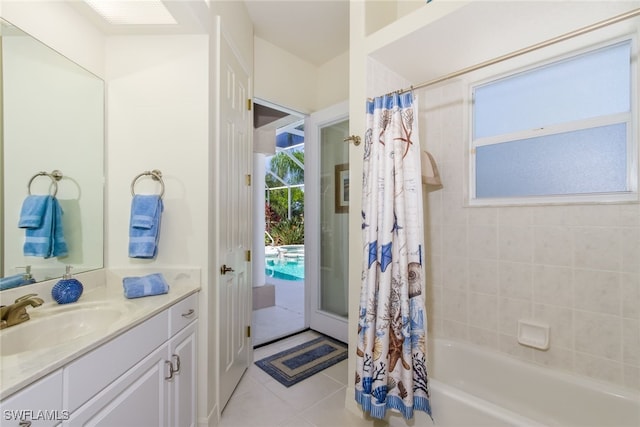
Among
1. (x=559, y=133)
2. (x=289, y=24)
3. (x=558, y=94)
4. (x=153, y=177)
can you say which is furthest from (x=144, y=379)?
(x=289, y=24)

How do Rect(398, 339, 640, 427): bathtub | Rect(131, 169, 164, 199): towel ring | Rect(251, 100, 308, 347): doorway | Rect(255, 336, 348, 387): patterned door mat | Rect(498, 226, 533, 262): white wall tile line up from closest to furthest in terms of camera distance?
Rect(398, 339, 640, 427): bathtub < Rect(131, 169, 164, 199): towel ring < Rect(498, 226, 533, 262): white wall tile < Rect(255, 336, 348, 387): patterned door mat < Rect(251, 100, 308, 347): doorway

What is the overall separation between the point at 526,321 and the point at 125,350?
2102mm

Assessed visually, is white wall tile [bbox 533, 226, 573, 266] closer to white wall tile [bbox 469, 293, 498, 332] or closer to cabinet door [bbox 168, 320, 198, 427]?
white wall tile [bbox 469, 293, 498, 332]

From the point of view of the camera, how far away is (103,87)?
159cm

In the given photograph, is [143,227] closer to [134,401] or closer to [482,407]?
[134,401]

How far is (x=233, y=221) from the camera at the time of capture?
1.96 meters

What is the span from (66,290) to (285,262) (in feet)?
20.5

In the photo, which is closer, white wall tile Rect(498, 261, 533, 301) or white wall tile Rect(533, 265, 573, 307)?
white wall tile Rect(533, 265, 573, 307)

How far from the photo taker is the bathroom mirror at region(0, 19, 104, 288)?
1.18 metres

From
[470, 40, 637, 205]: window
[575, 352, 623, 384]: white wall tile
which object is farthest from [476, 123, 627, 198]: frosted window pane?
[575, 352, 623, 384]: white wall tile

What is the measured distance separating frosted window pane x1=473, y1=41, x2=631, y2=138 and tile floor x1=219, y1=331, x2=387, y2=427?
208cm

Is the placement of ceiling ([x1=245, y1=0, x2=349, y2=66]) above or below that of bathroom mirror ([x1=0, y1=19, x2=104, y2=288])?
above

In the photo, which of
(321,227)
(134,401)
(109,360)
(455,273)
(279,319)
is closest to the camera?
(109,360)

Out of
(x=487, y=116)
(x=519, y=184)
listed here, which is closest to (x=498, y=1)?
(x=487, y=116)
